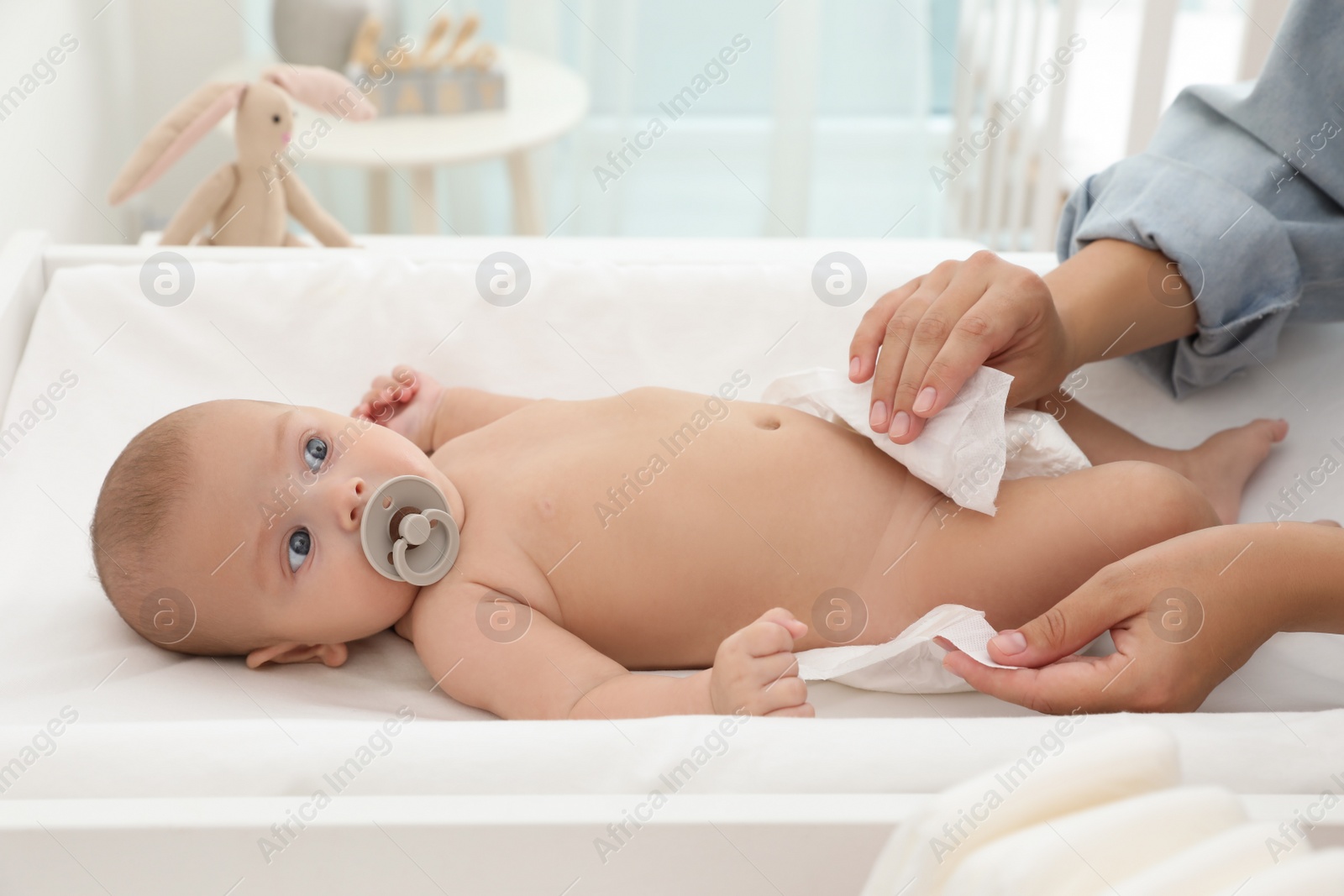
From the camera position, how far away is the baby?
34.3 inches

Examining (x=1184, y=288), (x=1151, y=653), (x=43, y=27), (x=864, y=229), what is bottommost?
(x=864, y=229)

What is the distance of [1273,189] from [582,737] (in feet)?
2.73

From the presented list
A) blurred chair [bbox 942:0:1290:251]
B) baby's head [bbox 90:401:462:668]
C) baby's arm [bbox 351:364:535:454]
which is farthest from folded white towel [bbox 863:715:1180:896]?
blurred chair [bbox 942:0:1290:251]

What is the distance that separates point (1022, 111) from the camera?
1.95 meters

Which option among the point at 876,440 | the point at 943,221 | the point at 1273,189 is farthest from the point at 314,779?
the point at 943,221

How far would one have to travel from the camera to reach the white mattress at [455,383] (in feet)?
2.19

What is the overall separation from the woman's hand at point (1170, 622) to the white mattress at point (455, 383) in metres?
0.05

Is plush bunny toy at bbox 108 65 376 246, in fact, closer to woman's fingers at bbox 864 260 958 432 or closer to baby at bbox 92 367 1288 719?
baby at bbox 92 367 1288 719

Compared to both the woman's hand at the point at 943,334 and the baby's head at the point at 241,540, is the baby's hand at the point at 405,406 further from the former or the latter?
the woman's hand at the point at 943,334

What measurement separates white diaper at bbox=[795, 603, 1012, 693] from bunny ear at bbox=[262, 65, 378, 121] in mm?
916

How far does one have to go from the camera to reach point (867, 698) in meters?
0.86

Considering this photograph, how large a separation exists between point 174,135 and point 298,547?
658 mm

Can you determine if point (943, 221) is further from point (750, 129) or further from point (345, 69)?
point (345, 69)

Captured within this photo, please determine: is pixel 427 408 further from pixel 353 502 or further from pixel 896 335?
pixel 896 335
